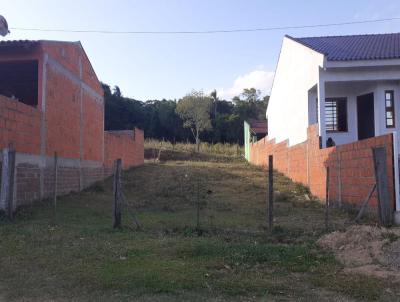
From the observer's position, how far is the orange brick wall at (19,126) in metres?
12.1

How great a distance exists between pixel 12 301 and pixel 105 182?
15640 mm

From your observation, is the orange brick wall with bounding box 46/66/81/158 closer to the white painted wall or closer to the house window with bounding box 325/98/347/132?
the house window with bounding box 325/98/347/132

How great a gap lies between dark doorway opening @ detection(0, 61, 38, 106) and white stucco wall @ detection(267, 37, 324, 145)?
10.1 m

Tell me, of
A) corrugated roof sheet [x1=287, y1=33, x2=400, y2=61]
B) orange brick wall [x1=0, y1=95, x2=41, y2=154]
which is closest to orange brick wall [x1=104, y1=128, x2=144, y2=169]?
orange brick wall [x1=0, y1=95, x2=41, y2=154]

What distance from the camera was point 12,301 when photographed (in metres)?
5.41

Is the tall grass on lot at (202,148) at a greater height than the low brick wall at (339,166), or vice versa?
the tall grass on lot at (202,148)

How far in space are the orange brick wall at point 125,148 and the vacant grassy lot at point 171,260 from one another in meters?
9.84

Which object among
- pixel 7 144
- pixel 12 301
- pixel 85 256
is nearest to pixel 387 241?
pixel 85 256

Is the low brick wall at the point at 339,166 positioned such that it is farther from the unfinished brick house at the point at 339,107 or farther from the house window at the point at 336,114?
the house window at the point at 336,114

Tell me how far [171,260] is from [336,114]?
48.1 ft

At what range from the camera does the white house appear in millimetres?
16516

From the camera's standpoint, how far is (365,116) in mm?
19016

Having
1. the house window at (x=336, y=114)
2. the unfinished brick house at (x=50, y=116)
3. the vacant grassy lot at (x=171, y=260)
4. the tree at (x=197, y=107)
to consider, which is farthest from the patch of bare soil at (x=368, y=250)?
the tree at (x=197, y=107)

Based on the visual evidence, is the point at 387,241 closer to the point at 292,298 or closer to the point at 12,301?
the point at 292,298
